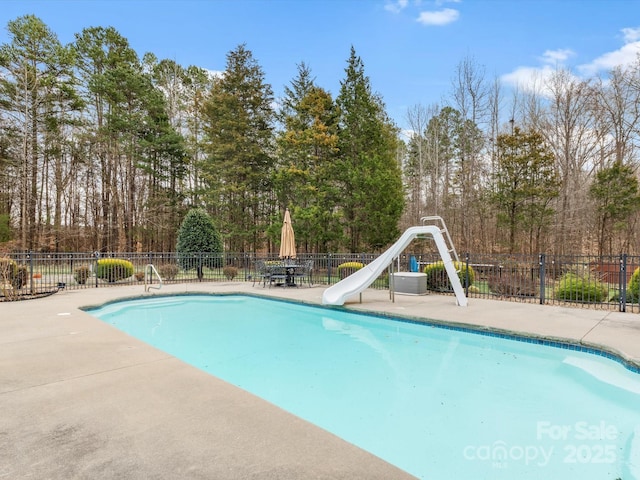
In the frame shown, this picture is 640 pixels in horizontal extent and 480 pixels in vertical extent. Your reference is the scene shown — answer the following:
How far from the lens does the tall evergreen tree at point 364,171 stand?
16.5 m

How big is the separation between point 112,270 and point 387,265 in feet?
34.3

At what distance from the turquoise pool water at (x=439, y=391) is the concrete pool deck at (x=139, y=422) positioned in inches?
27.5

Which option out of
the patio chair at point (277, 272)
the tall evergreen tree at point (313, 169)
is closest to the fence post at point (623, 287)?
the patio chair at point (277, 272)

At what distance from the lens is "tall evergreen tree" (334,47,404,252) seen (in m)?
16.5

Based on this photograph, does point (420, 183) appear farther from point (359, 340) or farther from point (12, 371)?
point (12, 371)

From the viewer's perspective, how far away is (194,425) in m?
2.50

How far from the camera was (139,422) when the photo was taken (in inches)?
100

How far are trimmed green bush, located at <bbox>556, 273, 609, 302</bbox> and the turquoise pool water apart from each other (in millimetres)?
4219

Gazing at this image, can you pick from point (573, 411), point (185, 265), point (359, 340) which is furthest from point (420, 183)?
point (573, 411)

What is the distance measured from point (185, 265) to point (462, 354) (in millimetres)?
13424

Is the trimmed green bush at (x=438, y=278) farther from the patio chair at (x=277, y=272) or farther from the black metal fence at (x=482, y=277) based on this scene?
the patio chair at (x=277, y=272)

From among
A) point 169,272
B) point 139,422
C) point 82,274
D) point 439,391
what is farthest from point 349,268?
point 139,422

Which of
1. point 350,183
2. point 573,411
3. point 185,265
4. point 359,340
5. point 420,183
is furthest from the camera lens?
point 420,183

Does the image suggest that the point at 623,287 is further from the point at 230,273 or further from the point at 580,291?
the point at 230,273
